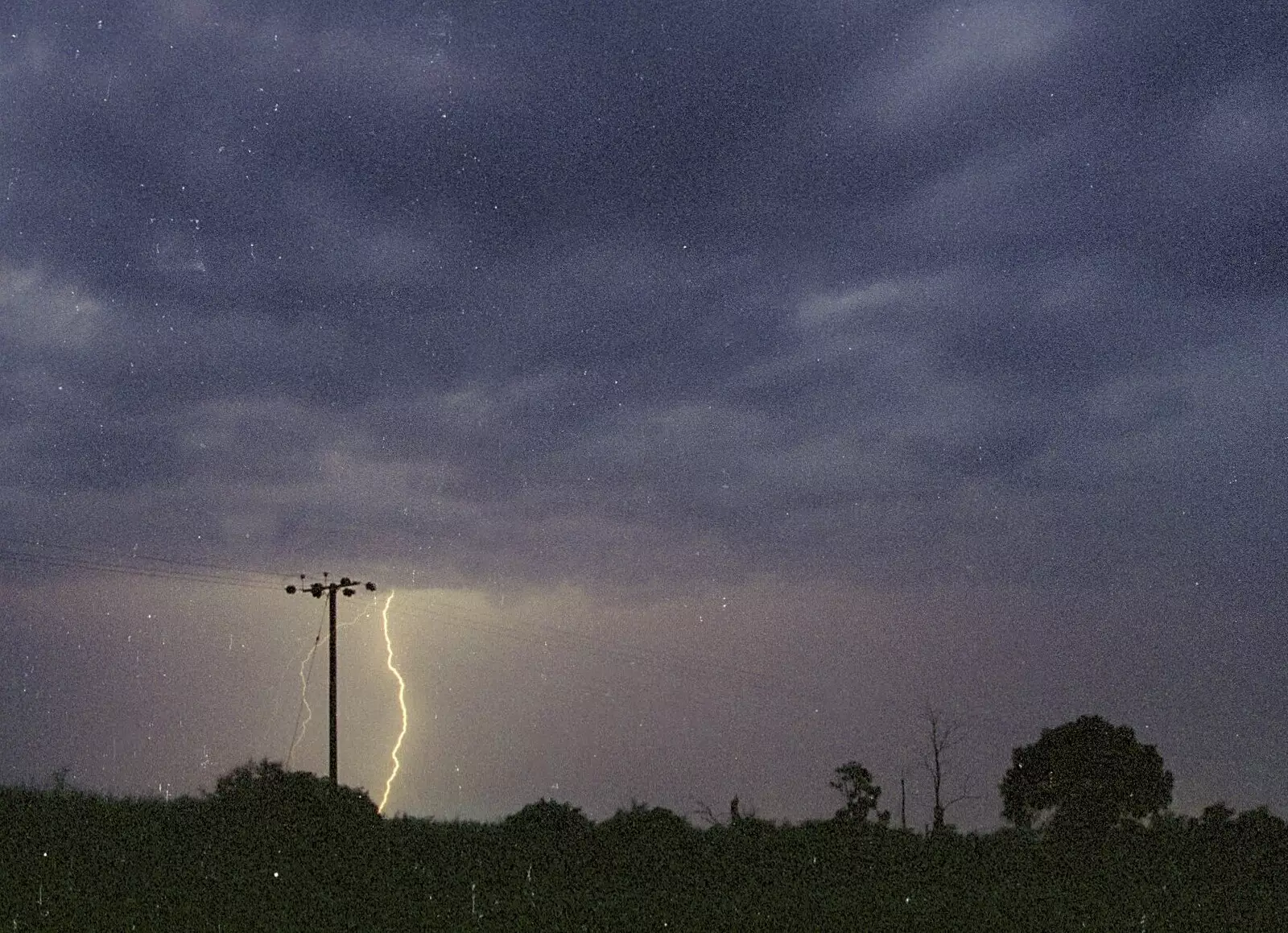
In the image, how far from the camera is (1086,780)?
5753 centimetres

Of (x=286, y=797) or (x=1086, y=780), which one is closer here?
(x=286, y=797)

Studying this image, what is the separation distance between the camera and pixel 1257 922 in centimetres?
3709

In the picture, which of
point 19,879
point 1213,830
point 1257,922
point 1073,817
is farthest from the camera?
point 1073,817

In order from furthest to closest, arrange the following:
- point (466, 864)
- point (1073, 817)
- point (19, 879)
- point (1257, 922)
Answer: point (1073, 817), point (466, 864), point (1257, 922), point (19, 879)

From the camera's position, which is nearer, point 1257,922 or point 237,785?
point 1257,922

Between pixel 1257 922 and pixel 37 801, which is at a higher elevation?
pixel 37 801

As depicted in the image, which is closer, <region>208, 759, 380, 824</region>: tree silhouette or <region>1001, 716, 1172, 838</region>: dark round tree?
<region>208, 759, 380, 824</region>: tree silhouette

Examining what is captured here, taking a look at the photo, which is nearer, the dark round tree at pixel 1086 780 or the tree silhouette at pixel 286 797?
the tree silhouette at pixel 286 797

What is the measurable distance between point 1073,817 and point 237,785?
35.0 m

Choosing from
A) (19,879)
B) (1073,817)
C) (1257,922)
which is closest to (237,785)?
(19,879)

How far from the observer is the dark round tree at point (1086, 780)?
187 ft

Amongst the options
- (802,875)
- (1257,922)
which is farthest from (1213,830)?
(802,875)

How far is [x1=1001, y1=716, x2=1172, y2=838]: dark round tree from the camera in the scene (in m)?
57.0

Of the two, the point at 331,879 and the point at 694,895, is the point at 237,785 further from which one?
the point at 694,895
